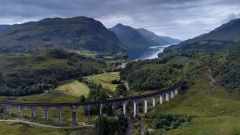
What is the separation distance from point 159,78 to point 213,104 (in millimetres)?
61738

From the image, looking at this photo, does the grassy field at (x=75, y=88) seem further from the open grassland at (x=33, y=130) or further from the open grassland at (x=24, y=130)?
the open grassland at (x=24, y=130)

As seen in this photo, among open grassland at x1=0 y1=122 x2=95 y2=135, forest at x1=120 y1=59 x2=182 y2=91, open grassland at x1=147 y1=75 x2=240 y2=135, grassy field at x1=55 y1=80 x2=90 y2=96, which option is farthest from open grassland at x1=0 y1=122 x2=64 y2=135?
forest at x1=120 y1=59 x2=182 y2=91

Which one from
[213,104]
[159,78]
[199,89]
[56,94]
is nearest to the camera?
[213,104]

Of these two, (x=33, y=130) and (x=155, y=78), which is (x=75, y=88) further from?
(x=33, y=130)

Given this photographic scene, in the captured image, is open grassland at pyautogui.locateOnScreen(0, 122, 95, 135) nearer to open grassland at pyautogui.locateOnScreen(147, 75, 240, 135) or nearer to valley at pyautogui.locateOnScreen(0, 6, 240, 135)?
valley at pyautogui.locateOnScreen(0, 6, 240, 135)

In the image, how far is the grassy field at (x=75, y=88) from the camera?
541ft

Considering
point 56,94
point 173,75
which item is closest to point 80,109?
point 56,94

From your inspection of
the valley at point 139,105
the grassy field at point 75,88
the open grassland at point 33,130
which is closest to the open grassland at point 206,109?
the valley at point 139,105

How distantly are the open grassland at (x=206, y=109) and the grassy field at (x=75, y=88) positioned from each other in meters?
57.0

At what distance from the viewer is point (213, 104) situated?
369 ft

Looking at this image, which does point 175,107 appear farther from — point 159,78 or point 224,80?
point 159,78

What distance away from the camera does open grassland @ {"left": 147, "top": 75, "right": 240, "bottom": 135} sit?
8362cm

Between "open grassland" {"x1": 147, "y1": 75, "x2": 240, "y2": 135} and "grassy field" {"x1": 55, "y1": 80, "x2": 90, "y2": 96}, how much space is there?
57.0 metres

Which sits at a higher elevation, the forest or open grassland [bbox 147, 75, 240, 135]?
the forest
